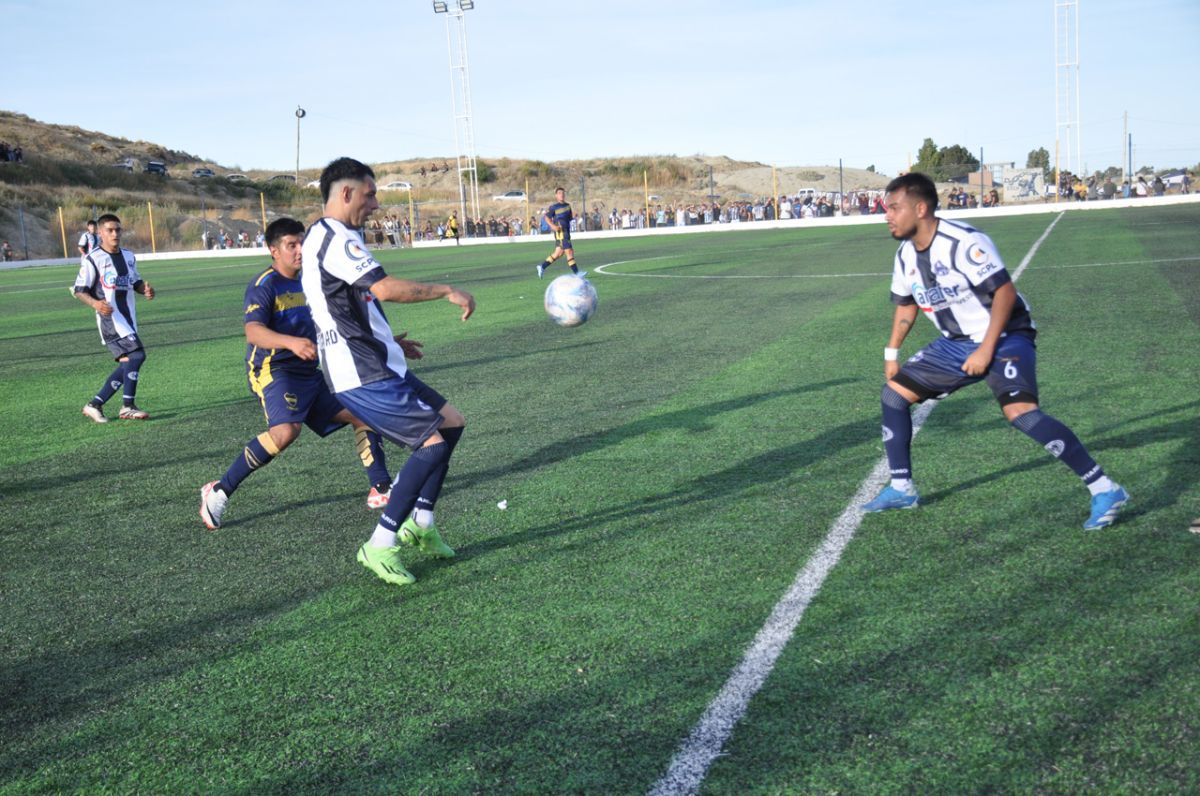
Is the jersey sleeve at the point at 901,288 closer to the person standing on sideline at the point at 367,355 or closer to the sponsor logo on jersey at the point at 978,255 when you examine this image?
the sponsor logo on jersey at the point at 978,255

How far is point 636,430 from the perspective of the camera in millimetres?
8086

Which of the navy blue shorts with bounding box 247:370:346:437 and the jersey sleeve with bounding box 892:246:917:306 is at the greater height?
the jersey sleeve with bounding box 892:246:917:306

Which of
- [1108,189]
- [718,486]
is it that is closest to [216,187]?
[1108,189]

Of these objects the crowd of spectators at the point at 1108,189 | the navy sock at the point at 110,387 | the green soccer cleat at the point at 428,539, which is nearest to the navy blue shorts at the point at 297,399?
the green soccer cleat at the point at 428,539

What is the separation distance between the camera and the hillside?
66375 mm

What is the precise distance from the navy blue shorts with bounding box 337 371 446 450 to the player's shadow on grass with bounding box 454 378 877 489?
1.76 metres

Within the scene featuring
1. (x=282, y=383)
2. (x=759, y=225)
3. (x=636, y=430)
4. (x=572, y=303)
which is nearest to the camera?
(x=282, y=383)

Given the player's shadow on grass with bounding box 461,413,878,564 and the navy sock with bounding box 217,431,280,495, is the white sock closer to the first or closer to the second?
the player's shadow on grass with bounding box 461,413,878,564

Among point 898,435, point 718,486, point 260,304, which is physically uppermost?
point 260,304

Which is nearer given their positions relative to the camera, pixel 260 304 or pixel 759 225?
pixel 260 304

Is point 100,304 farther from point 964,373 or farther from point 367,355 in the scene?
point 964,373

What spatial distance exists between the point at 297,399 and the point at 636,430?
9.10ft

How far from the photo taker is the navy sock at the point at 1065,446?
5.19m

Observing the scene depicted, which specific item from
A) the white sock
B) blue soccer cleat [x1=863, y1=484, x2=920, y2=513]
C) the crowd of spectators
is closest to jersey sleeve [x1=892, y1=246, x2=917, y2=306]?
blue soccer cleat [x1=863, y1=484, x2=920, y2=513]
